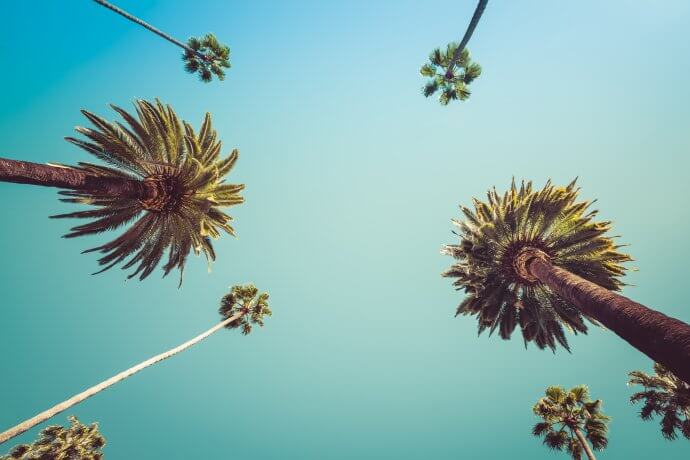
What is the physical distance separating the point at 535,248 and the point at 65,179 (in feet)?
45.4

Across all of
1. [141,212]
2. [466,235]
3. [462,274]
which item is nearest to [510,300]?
[462,274]

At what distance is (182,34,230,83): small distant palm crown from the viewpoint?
14.4m

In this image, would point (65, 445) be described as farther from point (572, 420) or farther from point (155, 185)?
point (572, 420)

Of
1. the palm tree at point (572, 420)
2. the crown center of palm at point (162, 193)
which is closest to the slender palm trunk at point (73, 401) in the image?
the crown center of palm at point (162, 193)

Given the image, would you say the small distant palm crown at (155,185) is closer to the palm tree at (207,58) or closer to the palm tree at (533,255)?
the palm tree at (207,58)

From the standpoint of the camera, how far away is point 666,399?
1331cm

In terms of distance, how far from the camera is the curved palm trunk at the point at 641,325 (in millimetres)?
4465

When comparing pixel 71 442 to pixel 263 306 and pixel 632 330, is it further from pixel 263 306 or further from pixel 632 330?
pixel 632 330

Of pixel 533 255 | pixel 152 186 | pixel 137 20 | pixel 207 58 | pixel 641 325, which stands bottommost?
pixel 641 325

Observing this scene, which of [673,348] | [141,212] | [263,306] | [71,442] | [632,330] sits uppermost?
[263,306]

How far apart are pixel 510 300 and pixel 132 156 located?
14.1m

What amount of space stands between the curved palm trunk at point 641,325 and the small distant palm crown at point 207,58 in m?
16.1

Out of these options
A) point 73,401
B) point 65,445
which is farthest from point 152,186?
point 65,445

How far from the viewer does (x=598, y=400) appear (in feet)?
48.5
